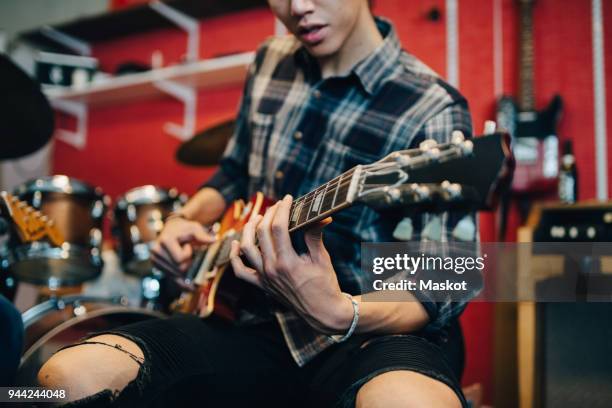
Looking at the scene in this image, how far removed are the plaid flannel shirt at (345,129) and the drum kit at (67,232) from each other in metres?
0.51

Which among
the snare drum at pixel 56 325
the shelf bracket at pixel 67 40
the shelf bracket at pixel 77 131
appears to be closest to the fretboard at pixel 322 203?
the snare drum at pixel 56 325

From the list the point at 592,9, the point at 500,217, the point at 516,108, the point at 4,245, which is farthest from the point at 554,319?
the point at 4,245

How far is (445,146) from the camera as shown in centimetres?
80

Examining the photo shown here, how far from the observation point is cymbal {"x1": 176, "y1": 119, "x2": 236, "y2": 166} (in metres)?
2.32

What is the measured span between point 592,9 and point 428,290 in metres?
2.02

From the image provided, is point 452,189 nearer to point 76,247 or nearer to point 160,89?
point 76,247

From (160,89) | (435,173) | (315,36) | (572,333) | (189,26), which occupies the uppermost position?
(189,26)

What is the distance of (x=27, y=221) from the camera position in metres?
1.74

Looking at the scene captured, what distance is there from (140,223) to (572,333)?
154cm

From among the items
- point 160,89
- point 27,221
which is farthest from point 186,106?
point 27,221

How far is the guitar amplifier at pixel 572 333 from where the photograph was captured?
1592 millimetres

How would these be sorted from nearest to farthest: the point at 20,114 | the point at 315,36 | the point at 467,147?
the point at 467,147
the point at 315,36
the point at 20,114

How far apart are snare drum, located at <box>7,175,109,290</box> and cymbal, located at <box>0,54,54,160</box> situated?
0.14 meters

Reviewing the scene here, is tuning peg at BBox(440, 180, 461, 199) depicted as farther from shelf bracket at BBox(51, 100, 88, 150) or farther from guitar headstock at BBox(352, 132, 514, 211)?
shelf bracket at BBox(51, 100, 88, 150)
